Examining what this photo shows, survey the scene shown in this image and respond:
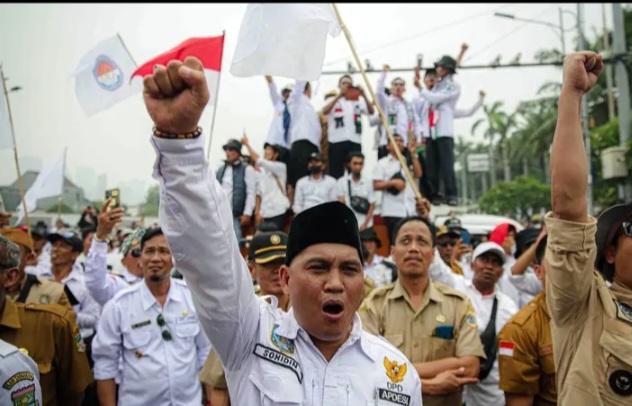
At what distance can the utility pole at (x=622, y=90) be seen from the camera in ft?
42.9

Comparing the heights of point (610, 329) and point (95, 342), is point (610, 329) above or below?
above

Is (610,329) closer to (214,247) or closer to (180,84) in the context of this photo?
(214,247)

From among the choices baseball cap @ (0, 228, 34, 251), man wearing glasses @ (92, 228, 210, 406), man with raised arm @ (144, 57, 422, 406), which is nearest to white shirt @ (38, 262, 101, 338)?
baseball cap @ (0, 228, 34, 251)

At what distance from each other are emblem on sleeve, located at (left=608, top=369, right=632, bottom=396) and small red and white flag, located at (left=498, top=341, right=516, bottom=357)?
113cm

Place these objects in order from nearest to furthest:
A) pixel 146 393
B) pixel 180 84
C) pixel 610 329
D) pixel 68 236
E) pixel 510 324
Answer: pixel 180 84
pixel 610 329
pixel 510 324
pixel 146 393
pixel 68 236

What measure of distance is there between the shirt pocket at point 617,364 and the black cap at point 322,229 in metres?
1.06

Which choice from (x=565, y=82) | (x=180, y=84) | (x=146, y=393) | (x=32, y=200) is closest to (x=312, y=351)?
(x=180, y=84)

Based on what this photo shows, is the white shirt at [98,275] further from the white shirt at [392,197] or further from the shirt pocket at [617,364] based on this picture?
the white shirt at [392,197]

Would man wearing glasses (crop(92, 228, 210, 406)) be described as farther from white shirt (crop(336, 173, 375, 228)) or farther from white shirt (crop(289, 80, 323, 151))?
white shirt (crop(289, 80, 323, 151))

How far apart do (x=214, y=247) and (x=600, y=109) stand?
33.8 metres

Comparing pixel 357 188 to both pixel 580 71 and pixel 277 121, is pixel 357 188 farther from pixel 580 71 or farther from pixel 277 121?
pixel 580 71

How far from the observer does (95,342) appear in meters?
3.91

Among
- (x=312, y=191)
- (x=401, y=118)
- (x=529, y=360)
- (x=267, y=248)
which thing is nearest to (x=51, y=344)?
(x=267, y=248)

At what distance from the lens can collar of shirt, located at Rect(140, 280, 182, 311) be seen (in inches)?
161
